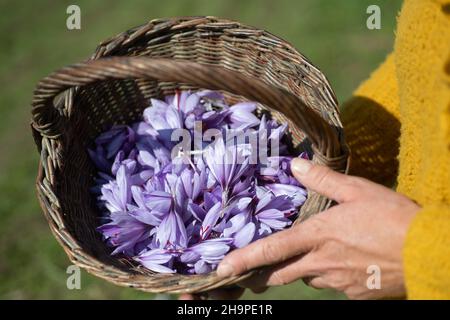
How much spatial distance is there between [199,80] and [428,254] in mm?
406

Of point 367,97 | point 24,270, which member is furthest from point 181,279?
point 24,270

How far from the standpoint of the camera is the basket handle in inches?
33.6

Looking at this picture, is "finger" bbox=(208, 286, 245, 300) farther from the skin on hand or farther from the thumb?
the thumb

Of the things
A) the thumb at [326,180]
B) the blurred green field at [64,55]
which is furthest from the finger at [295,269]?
the blurred green field at [64,55]

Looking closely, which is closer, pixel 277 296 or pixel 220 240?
pixel 220 240

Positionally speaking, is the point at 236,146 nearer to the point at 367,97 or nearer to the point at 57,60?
the point at 367,97

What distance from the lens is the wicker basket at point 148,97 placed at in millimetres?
876

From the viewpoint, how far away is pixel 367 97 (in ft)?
4.09

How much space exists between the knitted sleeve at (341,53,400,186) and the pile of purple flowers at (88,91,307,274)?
0.15 m

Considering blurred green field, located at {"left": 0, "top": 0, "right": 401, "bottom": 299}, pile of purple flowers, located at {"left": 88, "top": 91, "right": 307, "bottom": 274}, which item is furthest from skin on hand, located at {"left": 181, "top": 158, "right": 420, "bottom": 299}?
blurred green field, located at {"left": 0, "top": 0, "right": 401, "bottom": 299}

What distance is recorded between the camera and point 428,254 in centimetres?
81

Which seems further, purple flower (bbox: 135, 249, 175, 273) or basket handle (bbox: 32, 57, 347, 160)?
purple flower (bbox: 135, 249, 175, 273)

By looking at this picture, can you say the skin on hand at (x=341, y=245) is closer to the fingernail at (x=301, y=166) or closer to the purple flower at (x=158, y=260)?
the fingernail at (x=301, y=166)
